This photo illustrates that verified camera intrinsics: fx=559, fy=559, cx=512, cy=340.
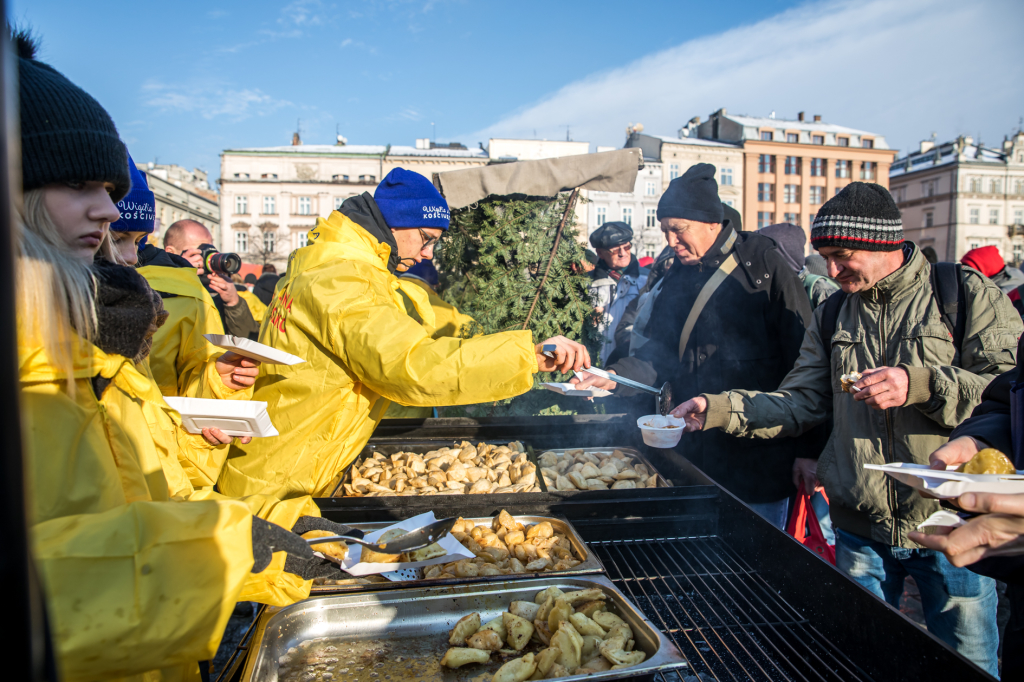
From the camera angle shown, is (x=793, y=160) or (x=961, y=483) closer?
(x=961, y=483)

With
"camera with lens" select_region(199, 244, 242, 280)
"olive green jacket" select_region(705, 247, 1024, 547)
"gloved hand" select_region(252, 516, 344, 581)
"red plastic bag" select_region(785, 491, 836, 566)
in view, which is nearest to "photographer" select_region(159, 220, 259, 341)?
"camera with lens" select_region(199, 244, 242, 280)

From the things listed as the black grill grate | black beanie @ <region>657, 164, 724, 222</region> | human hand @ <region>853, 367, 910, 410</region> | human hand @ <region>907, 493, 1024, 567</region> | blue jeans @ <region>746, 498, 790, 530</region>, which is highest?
black beanie @ <region>657, 164, 724, 222</region>

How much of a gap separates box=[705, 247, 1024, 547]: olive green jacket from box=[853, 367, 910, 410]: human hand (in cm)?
3

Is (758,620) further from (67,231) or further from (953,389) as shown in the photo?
(67,231)

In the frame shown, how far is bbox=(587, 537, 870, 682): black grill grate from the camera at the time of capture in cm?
146

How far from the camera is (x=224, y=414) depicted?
1.80 meters

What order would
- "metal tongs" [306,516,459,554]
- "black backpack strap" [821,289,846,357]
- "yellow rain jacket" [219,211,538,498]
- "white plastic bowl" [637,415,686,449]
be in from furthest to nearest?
"black backpack strap" [821,289,846,357] → "white plastic bowl" [637,415,686,449] → "yellow rain jacket" [219,211,538,498] → "metal tongs" [306,516,459,554]

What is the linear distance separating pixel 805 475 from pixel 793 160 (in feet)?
159

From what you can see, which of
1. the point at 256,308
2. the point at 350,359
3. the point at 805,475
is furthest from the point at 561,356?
the point at 256,308

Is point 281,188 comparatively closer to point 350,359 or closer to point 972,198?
point 350,359

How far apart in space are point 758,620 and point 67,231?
2.04 meters

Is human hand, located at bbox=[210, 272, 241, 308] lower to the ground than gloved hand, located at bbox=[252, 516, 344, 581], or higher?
higher

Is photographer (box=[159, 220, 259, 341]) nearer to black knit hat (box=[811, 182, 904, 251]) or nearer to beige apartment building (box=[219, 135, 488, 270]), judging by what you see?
black knit hat (box=[811, 182, 904, 251])

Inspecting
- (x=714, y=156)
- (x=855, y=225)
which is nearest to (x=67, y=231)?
(x=855, y=225)
